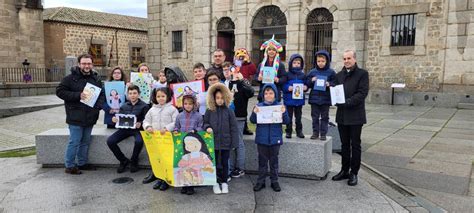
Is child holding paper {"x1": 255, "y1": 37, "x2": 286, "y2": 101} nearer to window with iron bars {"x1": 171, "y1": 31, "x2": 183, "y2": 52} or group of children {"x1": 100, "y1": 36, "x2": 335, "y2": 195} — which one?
group of children {"x1": 100, "y1": 36, "x2": 335, "y2": 195}

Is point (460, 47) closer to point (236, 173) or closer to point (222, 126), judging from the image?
point (236, 173)

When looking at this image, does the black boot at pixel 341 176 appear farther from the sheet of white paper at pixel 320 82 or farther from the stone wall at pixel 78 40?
the stone wall at pixel 78 40

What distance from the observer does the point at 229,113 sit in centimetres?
496

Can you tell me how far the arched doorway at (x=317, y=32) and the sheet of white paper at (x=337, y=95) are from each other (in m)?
12.5

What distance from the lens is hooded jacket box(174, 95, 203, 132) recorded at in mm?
4992

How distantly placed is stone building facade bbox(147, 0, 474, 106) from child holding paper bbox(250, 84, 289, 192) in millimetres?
12115

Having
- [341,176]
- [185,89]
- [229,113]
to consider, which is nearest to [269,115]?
[229,113]

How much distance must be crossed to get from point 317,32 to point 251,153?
1322 centimetres

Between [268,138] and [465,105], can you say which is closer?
[268,138]

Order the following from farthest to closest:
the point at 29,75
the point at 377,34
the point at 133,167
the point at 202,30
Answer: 1. the point at 29,75
2. the point at 202,30
3. the point at 377,34
4. the point at 133,167

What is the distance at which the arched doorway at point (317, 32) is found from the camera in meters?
17.1

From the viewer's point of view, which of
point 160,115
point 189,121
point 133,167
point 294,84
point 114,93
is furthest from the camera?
point 114,93

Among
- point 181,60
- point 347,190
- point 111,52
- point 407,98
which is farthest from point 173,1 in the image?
point 347,190

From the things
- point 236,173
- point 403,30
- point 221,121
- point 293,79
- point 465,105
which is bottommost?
point 236,173
